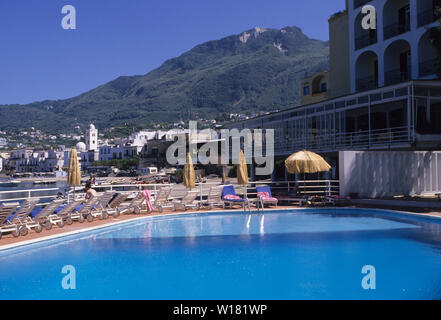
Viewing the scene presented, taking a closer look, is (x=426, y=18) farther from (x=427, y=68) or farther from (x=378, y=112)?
(x=378, y=112)

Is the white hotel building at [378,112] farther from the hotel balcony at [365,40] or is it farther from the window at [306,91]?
the window at [306,91]

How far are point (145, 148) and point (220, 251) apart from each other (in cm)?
10050

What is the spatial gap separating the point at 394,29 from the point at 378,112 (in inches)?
230

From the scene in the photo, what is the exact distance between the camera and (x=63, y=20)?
11484 mm

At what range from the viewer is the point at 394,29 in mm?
24000

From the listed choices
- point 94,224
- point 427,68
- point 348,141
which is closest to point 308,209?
point 348,141

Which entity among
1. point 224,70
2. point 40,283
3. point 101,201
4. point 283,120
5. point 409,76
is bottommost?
point 40,283

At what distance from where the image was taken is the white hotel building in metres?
16.9

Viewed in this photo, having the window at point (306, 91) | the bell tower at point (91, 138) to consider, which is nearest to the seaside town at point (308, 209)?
the window at point (306, 91)

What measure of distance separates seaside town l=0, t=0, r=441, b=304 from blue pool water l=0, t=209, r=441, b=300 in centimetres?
4

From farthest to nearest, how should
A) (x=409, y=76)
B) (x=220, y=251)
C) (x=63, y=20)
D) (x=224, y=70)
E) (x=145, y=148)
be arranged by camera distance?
(x=224, y=70)
(x=145, y=148)
(x=409, y=76)
(x=63, y=20)
(x=220, y=251)

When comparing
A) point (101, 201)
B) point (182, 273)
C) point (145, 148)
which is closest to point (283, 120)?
point (101, 201)
